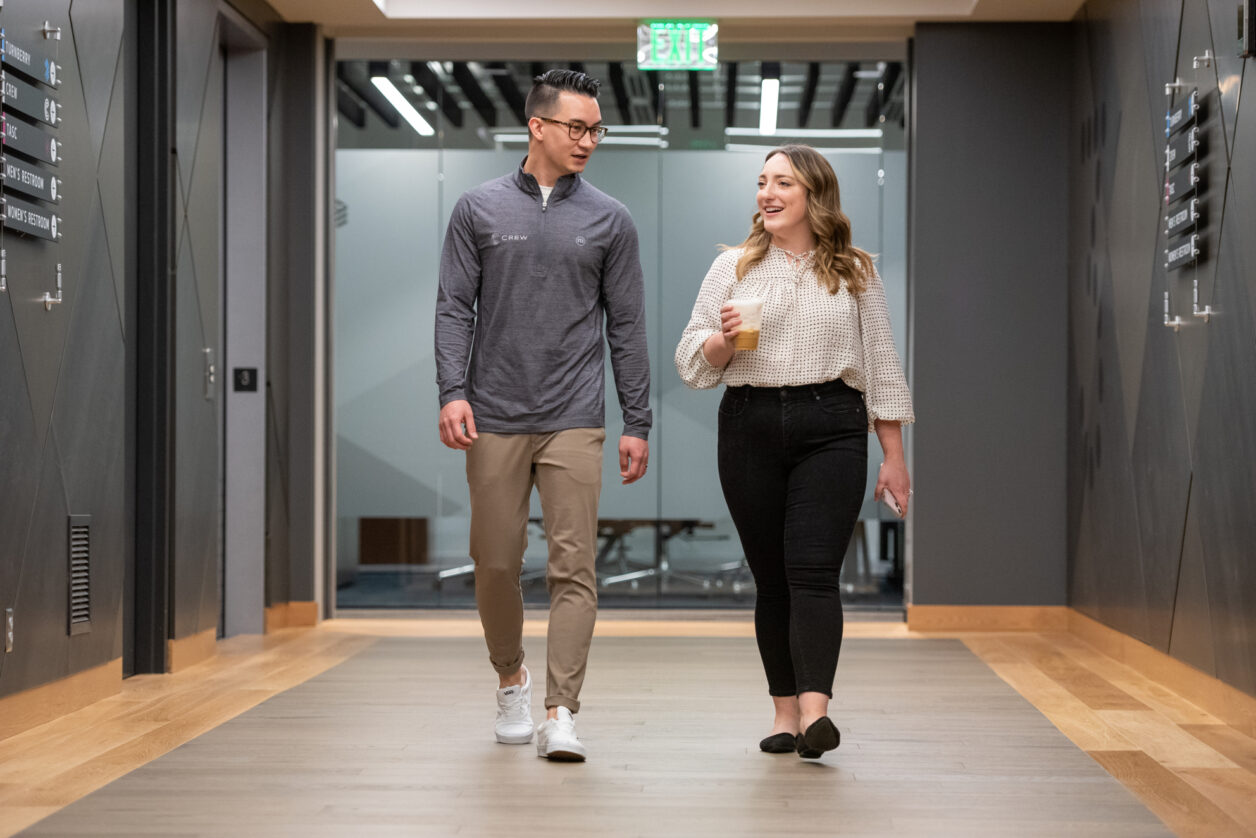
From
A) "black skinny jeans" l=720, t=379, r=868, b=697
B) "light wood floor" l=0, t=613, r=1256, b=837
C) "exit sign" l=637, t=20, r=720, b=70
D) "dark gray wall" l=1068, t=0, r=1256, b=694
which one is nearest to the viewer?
"light wood floor" l=0, t=613, r=1256, b=837

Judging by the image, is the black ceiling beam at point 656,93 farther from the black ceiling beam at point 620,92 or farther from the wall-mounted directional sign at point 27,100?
the wall-mounted directional sign at point 27,100

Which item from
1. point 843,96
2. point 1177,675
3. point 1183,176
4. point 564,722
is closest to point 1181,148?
point 1183,176

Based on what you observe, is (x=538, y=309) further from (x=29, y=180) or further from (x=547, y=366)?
(x=29, y=180)

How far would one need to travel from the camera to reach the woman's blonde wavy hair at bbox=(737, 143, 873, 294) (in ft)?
9.80

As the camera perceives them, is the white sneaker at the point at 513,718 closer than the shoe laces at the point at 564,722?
No

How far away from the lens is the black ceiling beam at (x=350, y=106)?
6.11 metres

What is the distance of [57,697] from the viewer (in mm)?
3594

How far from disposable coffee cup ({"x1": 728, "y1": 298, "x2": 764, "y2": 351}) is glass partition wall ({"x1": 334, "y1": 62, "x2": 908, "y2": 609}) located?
3.40 metres

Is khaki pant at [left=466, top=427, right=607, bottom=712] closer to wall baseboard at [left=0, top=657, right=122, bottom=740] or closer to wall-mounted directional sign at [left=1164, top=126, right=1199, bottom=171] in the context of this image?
wall baseboard at [left=0, top=657, right=122, bottom=740]

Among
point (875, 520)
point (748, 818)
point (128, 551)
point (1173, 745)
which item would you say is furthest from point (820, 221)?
point (875, 520)

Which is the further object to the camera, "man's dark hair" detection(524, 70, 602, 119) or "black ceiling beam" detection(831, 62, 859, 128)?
"black ceiling beam" detection(831, 62, 859, 128)

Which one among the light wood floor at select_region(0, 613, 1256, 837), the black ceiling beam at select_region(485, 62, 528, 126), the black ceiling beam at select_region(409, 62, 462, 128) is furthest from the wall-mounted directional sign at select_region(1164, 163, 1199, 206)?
the black ceiling beam at select_region(409, 62, 462, 128)

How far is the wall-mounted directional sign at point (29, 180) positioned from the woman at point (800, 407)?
5.77ft

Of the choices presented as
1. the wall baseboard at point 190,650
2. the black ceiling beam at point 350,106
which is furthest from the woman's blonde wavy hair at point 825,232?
the black ceiling beam at point 350,106
